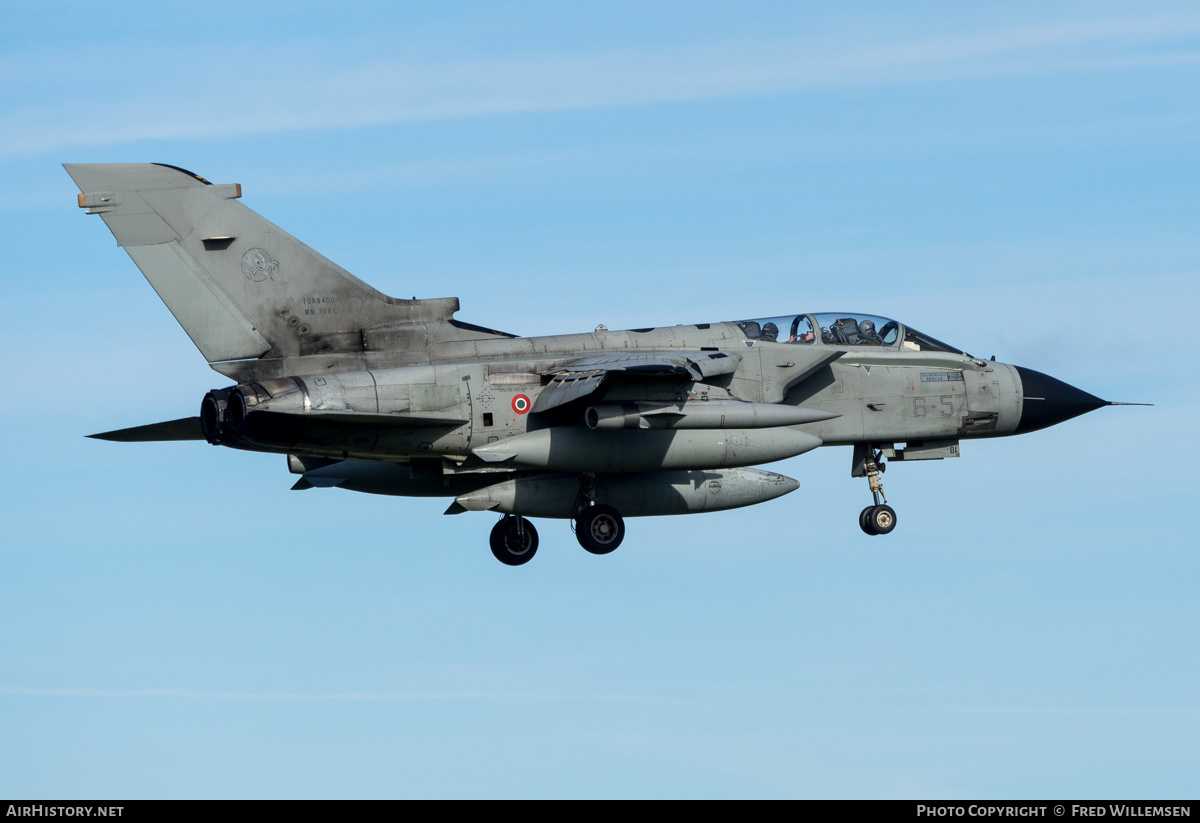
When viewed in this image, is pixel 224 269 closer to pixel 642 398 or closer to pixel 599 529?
pixel 642 398

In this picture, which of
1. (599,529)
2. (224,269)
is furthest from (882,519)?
(224,269)

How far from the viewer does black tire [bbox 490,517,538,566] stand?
23688 millimetres

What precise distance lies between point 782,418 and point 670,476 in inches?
119

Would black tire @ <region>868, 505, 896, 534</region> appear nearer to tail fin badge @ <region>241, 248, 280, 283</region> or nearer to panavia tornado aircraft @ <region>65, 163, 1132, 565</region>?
panavia tornado aircraft @ <region>65, 163, 1132, 565</region>

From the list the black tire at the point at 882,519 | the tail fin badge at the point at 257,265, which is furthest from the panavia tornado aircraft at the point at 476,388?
the black tire at the point at 882,519

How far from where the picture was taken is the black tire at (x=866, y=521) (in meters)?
24.5

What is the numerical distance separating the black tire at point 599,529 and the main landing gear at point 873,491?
13.5 feet

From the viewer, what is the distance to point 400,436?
2100cm

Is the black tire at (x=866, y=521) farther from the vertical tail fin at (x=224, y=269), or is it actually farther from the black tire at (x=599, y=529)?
the vertical tail fin at (x=224, y=269)

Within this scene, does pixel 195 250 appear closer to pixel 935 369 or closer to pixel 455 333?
pixel 455 333

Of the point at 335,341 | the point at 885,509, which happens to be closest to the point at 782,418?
the point at 885,509

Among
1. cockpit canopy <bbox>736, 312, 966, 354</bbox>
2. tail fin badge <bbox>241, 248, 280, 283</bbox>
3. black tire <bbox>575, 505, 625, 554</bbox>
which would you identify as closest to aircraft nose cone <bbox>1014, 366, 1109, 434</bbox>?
cockpit canopy <bbox>736, 312, 966, 354</bbox>

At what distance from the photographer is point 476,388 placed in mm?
21344

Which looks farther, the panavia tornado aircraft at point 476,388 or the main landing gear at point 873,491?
the main landing gear at point 873,491
